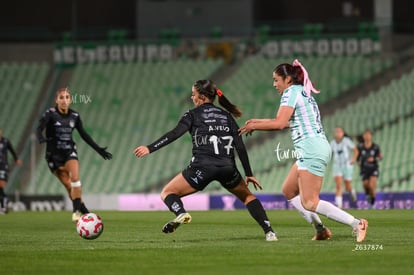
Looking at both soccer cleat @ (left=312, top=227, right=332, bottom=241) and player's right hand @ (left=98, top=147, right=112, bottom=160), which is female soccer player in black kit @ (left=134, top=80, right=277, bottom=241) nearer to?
soccer cleat @ (left=312, top=227, right=332, bottom=241)

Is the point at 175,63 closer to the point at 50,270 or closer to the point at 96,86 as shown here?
the point at 96,86

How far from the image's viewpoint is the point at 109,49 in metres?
41.7

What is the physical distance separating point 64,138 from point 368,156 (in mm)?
12314

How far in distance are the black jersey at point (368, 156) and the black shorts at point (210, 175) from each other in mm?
15758

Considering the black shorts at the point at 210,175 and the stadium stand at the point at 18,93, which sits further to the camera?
the stadium stand at the point at 18,93

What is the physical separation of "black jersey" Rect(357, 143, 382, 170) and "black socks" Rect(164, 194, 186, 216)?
16030 mm

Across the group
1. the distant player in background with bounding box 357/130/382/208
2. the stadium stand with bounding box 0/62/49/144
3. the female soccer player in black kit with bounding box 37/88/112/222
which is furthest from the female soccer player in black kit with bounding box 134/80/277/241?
the stadium stand with bounding box 0/62/49/144

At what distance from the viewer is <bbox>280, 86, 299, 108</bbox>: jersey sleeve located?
42.8ft

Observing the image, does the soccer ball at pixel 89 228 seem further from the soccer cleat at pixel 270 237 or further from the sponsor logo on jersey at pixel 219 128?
the soccer cleat at pixel 270 237

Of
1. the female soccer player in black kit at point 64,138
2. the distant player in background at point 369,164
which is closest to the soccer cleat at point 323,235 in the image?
the female soccer player in black kit at point 64,138

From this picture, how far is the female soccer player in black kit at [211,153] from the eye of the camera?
14.0 meters

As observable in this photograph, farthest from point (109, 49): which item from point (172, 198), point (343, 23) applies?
point (172, 198)

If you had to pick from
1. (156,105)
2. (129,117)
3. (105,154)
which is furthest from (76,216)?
(156,105)

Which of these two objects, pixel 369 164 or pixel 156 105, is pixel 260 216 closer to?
pixel 369 164
